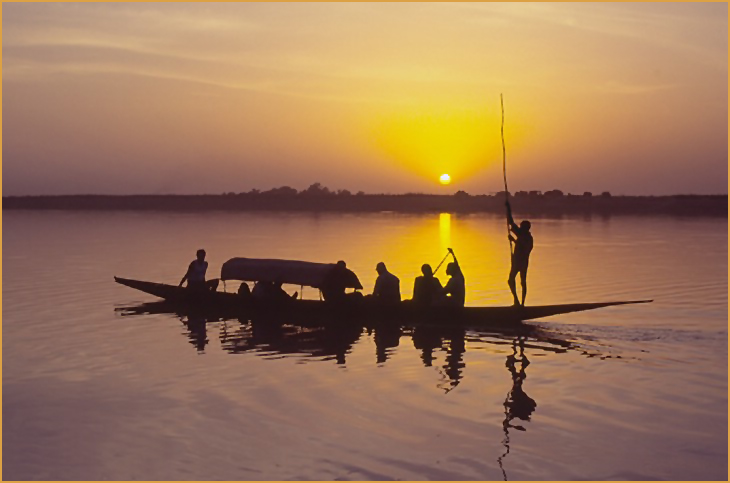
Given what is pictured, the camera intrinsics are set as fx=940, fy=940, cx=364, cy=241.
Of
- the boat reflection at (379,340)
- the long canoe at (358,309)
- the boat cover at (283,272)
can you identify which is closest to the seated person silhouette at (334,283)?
the boat cover at (283,272)

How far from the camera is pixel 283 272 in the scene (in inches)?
995

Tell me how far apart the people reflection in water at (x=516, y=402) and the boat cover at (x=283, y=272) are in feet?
23.4

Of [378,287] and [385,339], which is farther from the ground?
[378,287]

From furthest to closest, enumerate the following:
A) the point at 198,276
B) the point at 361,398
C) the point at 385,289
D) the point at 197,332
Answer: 1. the point at 198,276
2. the point at 385,289
3. the point at 197,332
4. the point at 361,398

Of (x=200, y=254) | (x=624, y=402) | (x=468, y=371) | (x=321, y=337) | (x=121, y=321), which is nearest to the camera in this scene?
(x=624, y=402)

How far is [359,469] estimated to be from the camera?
1109cm

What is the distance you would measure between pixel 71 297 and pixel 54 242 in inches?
1534

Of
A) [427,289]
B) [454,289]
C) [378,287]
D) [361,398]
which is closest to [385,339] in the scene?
[427,289]

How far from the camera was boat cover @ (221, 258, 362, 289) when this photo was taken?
24.6m

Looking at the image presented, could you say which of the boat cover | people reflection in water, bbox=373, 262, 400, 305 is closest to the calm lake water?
people reflection in water, bbox=373, 262, 400, 305

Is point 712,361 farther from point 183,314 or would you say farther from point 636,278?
point 636,278

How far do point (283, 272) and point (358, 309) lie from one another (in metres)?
3.01

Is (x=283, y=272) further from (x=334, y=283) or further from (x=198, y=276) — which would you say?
(x=198, y=276)

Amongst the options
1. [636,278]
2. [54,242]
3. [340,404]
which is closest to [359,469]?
[340,404]
